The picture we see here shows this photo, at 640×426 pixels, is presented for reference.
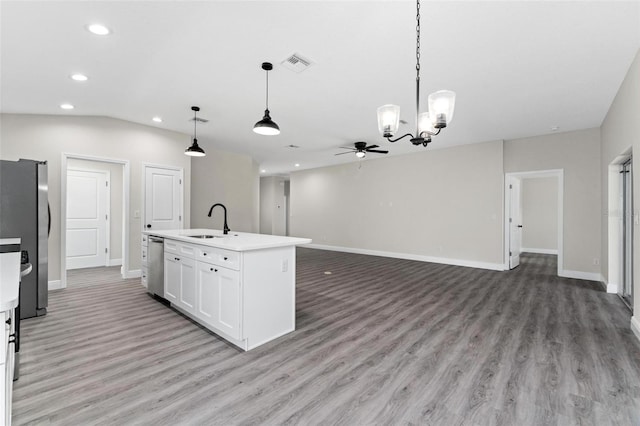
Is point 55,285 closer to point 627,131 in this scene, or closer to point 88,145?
point 88,145

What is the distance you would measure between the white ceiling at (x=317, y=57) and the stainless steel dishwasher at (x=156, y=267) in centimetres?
202

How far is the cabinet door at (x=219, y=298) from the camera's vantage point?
103 inches

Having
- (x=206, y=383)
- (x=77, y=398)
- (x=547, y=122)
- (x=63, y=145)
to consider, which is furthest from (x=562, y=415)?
(x=63, y=145)

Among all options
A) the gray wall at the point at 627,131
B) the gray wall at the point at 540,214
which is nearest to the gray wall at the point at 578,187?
the gray wall at the point at 627,131

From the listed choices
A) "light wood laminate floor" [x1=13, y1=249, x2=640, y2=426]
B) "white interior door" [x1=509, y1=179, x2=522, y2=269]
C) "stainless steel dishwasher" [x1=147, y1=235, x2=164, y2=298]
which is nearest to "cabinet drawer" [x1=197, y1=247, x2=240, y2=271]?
"light wood laminate floor" [x1=13, y1=249, x2=640, y2=426]

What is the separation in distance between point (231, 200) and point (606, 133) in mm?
7621

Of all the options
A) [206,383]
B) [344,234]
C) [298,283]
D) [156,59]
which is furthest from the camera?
[344,234]

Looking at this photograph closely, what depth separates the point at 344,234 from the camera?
936cm

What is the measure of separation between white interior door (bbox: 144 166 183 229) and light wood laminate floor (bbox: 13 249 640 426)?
189 centimetres

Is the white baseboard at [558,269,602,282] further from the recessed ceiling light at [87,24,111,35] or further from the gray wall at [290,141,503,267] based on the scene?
the recessed ceiling light at [87,24,111,35]

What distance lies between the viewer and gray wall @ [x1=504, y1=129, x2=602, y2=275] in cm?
534

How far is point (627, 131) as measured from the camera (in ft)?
11.1

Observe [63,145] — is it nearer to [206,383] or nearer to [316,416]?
[206,383]

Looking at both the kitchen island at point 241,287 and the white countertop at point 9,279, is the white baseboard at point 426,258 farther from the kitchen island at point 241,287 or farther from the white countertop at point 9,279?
the white countertop at point 9,279
